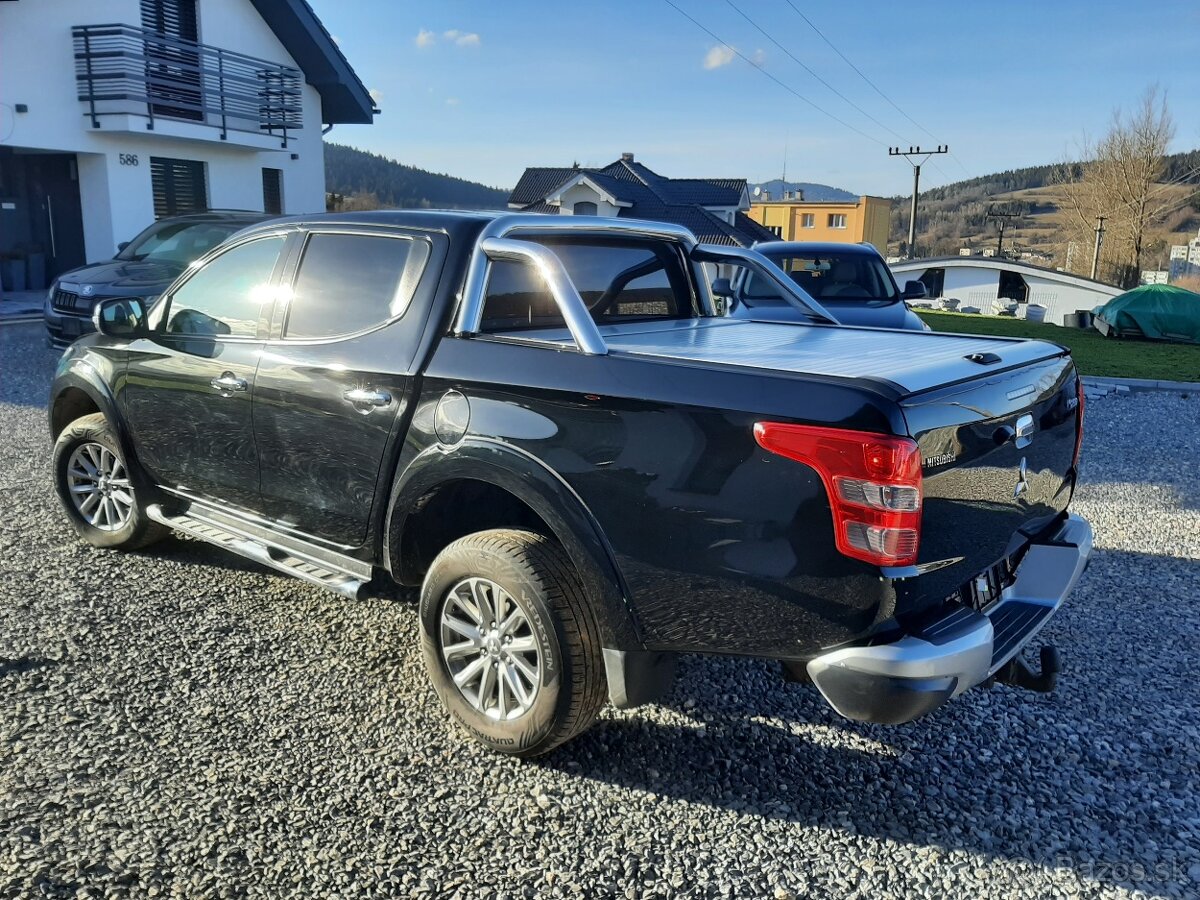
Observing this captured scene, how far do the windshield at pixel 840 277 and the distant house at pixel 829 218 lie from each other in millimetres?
90215

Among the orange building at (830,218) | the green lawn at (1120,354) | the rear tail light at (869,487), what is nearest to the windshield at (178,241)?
the green lawn at (1120,354)

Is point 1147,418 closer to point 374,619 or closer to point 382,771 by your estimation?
point 374,619

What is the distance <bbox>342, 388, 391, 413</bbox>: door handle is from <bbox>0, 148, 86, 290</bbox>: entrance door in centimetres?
2035

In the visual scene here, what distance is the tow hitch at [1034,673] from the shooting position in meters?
3.04

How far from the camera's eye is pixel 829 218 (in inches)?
3957

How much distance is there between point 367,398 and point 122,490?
2275 millimetres

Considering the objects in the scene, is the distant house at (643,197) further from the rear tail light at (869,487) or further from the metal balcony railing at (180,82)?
the rear tail light at (869,487)

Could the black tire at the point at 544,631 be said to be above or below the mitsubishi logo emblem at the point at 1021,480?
below

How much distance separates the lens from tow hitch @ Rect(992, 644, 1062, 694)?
304 cm

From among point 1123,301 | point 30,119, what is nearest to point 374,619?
point 30,119

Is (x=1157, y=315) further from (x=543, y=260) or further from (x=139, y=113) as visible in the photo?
(x=543, y=260)

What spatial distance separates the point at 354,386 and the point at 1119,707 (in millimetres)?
3245

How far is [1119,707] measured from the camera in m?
3.72

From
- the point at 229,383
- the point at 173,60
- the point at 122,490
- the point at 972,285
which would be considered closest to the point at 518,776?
the point at 229,383
